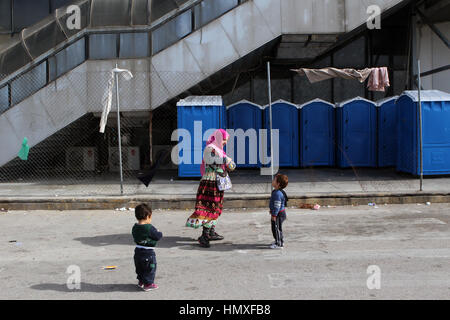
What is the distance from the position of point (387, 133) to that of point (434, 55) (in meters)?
5.03

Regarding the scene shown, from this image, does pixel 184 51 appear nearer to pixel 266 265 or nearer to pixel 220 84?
pixel 220 84

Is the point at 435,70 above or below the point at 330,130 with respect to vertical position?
above

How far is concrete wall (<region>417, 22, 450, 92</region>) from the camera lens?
17.0 meters

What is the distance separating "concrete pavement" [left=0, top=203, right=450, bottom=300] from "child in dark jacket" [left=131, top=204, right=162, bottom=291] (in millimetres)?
136

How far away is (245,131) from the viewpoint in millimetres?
14930

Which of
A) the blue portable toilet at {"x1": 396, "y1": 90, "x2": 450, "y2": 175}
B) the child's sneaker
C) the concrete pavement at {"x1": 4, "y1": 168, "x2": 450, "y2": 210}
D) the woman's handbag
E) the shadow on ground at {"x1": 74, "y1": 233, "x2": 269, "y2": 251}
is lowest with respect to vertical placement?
the child's sneaker

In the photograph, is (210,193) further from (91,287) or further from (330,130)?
(330,130)

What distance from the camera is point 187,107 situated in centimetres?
1218

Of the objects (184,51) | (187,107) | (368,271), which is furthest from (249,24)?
(368,271)

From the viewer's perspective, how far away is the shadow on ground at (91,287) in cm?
463

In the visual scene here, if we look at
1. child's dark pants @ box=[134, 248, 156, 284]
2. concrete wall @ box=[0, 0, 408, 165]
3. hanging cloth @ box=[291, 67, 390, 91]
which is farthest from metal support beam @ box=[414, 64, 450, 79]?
child's dark pants @ box=[134, 248, 156, 284]

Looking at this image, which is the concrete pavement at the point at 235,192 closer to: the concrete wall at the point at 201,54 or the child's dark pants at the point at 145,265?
the concrete wall at the point at 201,54

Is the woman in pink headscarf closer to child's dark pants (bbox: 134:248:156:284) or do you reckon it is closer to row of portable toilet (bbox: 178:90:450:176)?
child's dark pants (bbox: 134:248:156:284)

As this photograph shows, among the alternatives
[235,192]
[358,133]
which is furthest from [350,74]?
[358,133]
